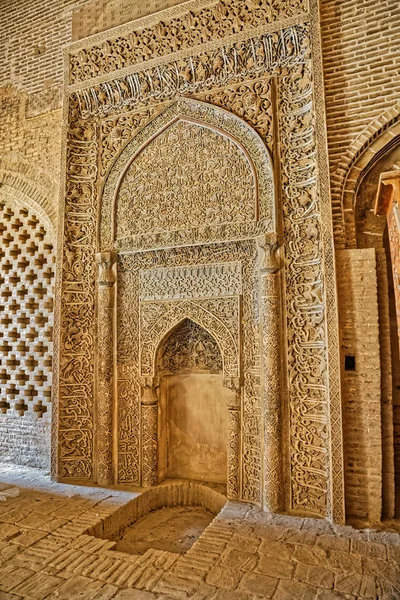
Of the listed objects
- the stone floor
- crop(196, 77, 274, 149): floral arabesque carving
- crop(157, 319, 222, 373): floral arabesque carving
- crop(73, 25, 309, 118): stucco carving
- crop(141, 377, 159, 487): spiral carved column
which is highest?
crop(73, 25, 309, 118): stucco carving

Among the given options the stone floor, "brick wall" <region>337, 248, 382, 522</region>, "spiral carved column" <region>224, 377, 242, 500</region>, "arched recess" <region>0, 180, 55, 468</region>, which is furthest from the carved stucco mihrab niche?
"arched recess" <region>0, 180, 55, 468</region>

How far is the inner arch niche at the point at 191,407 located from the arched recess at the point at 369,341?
55.9 inches

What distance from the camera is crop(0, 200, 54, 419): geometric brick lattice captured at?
16.9 ft

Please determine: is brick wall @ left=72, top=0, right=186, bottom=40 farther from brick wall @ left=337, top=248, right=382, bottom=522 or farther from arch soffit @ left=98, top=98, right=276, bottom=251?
brick wall @ left=337, top=248, right=382, bottom=522

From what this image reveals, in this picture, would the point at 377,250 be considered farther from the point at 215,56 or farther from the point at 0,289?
the point at 0,289

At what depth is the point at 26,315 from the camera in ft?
17.4

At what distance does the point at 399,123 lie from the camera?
142 inches

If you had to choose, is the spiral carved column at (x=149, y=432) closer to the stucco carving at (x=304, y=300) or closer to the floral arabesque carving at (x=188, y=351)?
the floral arabesque carving at (x=188, y=351)

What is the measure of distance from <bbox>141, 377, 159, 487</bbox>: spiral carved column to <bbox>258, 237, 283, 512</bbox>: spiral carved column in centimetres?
128

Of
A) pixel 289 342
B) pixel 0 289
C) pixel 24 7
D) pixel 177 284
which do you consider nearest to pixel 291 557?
pixel 289 342

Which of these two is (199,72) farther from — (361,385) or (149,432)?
(149,432)

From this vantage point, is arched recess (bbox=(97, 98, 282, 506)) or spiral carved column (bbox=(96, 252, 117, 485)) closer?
arched recess (bbox=(97, 98, 282, 506))

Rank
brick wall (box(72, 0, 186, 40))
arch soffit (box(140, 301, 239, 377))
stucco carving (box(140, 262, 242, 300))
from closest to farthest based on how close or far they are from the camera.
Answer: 1. arch soffit (box(140, 301, 239, 377))
2. stucco carving (box(140, 262, 242, 300))
3. brick wall (box(72, 0, 186, 40))

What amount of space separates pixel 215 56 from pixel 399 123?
6.79 ft
